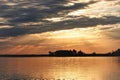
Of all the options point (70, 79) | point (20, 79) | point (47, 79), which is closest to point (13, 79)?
point (20, 79)

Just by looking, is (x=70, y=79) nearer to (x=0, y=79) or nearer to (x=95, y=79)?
(x=95, y=79)

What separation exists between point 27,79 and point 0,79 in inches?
292

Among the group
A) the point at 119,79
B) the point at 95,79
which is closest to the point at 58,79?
the point at 95,79

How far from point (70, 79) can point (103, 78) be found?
31.0 feet

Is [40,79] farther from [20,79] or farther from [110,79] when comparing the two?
[110,79]

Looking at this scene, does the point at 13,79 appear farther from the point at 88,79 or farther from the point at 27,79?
the point at 88,79

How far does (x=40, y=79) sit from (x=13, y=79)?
7.57 meters

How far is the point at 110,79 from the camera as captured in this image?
3632 inches

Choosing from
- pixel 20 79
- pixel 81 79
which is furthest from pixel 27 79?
pixel 81 79

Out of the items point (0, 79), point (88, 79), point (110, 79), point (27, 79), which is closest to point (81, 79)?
point (88, 79)

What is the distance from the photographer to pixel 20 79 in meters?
93.9

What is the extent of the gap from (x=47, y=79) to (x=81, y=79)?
9.59 m

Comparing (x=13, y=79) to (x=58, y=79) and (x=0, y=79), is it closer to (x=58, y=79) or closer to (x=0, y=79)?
(x=0, y=79)

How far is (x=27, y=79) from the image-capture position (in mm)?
94562
